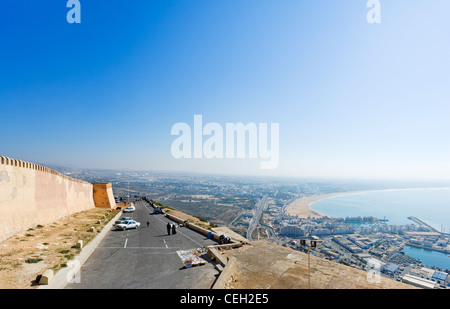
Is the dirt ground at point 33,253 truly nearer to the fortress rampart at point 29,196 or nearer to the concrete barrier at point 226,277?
the fortress rampart at point 29,196

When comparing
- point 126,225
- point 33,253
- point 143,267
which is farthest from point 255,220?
point 33,253

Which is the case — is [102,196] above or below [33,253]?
below

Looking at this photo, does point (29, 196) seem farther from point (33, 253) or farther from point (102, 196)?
point (102, 196)

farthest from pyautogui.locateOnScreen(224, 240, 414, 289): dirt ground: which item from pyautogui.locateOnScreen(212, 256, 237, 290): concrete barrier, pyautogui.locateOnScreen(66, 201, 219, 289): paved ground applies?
pyautogui.locateOnScreen(66, 201, 219, 289): paved ground

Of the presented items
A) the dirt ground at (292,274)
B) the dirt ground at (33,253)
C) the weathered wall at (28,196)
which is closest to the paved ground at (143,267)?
the dirt ground at (33,253)

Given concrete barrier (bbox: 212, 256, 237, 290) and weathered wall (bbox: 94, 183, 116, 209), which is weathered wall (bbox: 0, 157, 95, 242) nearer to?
concrete barrier (bbox: 212, 256, 237, 290)

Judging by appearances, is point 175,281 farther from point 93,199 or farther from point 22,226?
point 93,199
